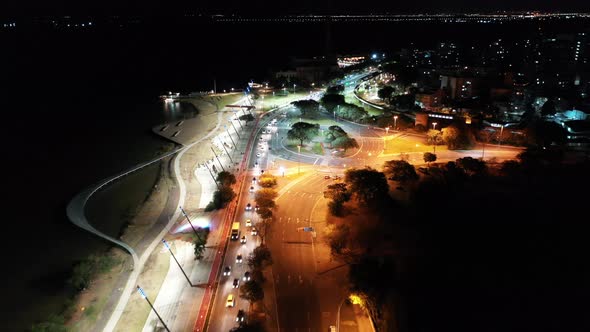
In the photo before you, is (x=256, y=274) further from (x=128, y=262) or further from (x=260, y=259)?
(x=128, y=262)

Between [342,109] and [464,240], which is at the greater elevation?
[342,109]

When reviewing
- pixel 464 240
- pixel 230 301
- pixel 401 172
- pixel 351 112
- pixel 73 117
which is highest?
pixel 351 112

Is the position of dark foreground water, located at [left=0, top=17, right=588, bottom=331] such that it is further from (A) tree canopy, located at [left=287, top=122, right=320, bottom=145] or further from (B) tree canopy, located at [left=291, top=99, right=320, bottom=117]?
(B) tree canopy, located at [left=291, top=99, right=320, bottom=117]

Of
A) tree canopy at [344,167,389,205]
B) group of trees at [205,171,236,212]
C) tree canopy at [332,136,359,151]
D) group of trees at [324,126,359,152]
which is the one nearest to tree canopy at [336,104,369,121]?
group of trees at [324,126,359,152]

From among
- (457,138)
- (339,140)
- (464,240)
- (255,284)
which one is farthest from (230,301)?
(457,138)

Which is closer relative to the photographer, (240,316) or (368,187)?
(240,316)

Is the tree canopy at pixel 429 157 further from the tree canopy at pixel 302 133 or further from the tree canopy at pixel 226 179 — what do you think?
the tree canopy at pixel 226 179

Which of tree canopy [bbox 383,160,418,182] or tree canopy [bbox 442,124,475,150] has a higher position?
tree canopy [bbox 442,124,475,150]

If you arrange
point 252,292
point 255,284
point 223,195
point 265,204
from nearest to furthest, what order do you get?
1. point 252,292
2. point 255,284
3. point 265,204
4. point 223,195

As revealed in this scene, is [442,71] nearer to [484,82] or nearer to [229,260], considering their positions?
[484,82]
